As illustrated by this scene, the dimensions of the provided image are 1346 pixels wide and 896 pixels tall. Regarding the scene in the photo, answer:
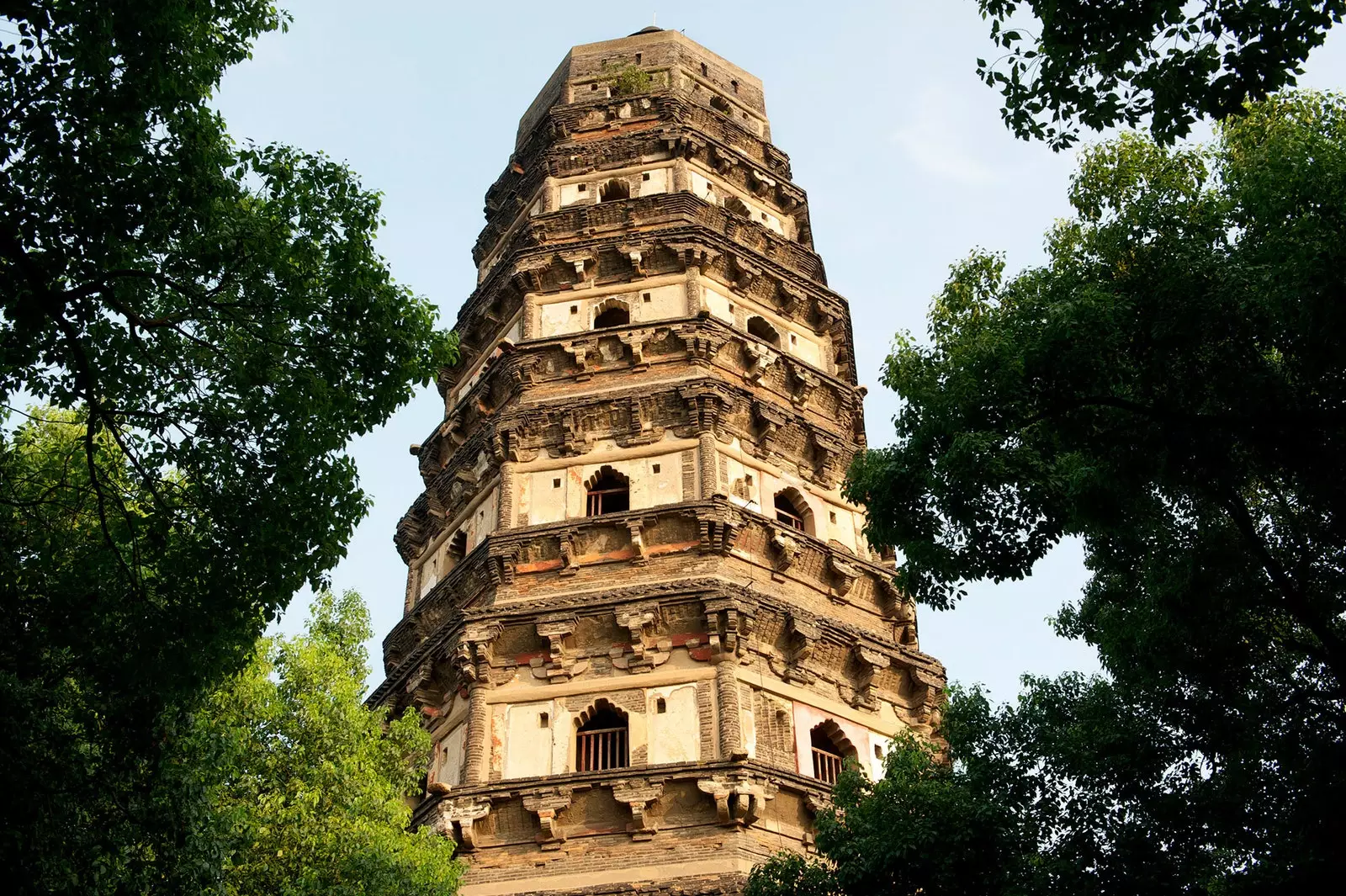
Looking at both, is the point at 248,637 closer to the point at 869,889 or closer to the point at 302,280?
the point at 302,280

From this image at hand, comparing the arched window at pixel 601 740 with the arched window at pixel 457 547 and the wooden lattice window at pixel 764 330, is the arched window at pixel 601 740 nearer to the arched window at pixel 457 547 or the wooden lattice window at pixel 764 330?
the arched window at pixel 457 547

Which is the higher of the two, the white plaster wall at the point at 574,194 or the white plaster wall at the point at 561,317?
the white plaster wall at the point at 574,194

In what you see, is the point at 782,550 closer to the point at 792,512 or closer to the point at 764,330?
the point at 792,512

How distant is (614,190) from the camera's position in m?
24.8

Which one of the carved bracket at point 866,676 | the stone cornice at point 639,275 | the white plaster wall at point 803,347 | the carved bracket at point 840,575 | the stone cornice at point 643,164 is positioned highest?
the stone cornice at point 643,164

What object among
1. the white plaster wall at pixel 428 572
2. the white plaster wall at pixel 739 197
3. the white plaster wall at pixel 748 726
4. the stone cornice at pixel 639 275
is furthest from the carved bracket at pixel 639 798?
the white plaster wall at pixel 739 197

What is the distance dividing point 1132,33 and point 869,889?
7.35m

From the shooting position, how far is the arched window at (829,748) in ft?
55.6

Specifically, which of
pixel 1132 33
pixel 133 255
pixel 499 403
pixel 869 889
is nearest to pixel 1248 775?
pixel 869 889

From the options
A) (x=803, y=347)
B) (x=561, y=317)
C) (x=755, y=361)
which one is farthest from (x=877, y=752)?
(x=561, y=317)

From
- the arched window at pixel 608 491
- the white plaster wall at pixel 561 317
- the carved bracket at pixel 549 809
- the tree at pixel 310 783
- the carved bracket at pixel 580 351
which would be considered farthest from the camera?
the white plaster wall at pixel 561 317

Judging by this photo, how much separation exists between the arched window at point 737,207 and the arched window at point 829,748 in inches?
428

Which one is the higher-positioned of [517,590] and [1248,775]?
[517,590]

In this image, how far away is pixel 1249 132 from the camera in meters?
12.8
